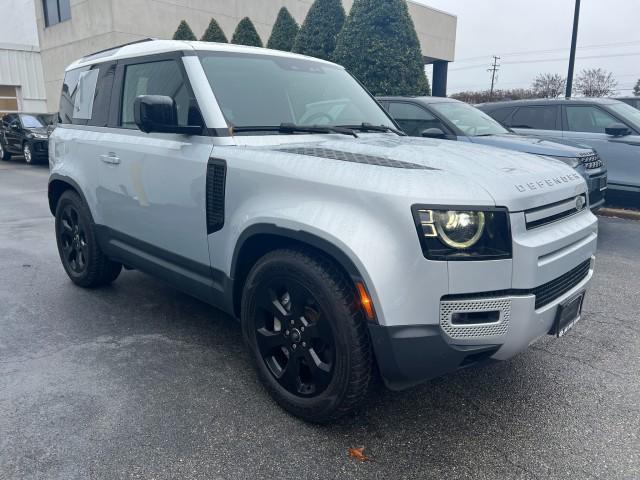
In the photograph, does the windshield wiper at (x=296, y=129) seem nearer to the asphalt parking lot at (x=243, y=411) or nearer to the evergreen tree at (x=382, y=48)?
the asphalt parking lot at (x=243, y=411)

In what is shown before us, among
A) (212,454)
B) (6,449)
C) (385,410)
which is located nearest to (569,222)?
(385,410)

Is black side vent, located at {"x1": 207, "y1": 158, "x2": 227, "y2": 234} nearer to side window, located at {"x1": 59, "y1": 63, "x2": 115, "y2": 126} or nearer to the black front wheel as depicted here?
side window, located at {"x1": 59, "y1": 63, "x2": 115, "y2": 126}

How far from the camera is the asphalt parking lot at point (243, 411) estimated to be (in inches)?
92.8

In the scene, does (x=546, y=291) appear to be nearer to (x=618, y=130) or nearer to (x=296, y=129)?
(x=296, y=129)

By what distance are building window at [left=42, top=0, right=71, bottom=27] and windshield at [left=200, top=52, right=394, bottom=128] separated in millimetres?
23688

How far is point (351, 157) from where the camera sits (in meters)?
2.61

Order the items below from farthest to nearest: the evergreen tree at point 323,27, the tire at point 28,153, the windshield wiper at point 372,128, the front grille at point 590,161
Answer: the tire at point 28,153, the evergreen tree at point 323,27, the front grille at point 590,161, the windshield wiper at point 372,128

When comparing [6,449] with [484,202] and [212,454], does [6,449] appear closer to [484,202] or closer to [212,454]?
[212,454]

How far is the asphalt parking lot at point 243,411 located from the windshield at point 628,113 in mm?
4961

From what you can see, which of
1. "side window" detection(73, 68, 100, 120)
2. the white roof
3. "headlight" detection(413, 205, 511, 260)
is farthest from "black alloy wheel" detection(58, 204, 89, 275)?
"headlight" detection(413, 205, 511, 260)

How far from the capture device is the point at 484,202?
2.19 metres

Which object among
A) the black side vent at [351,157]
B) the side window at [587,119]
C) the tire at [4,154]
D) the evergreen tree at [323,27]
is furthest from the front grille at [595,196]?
the tire at [4,154]

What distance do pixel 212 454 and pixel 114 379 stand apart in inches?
39.2

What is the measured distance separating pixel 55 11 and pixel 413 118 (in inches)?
918
